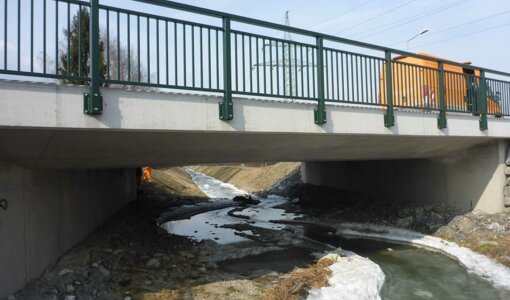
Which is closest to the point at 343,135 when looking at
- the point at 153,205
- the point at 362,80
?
the point at 362,80

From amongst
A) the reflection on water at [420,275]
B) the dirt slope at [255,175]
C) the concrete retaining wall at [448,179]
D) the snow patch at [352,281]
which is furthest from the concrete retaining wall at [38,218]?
the dirt slope at [255,175]

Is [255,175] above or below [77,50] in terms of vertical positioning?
below

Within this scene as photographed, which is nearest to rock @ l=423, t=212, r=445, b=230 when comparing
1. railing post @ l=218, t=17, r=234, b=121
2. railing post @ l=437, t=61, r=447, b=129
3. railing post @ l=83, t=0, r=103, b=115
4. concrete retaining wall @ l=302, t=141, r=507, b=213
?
concrete retaining wall @ l=302, t=141, r=507, b=213

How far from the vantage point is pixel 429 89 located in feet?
42.4

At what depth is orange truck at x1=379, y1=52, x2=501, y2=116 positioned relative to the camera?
11.9m

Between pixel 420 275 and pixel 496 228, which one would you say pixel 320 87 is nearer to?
pixel 420 275

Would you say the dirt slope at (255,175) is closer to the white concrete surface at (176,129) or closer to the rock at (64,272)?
the white concrete surface at (176,129)

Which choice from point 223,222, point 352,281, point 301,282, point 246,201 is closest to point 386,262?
point 352,281

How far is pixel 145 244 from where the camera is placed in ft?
45.2

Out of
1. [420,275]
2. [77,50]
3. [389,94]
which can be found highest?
[77,50]

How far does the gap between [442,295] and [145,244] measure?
8.99 meters

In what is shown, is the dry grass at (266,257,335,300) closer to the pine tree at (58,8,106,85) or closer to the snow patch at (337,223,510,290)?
the snow patch at (337,223,510,290)

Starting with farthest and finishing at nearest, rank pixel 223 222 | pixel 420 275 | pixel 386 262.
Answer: pixel 223 222 → pixel 386 262 → pixel 420 275

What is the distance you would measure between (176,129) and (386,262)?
29.6ft
